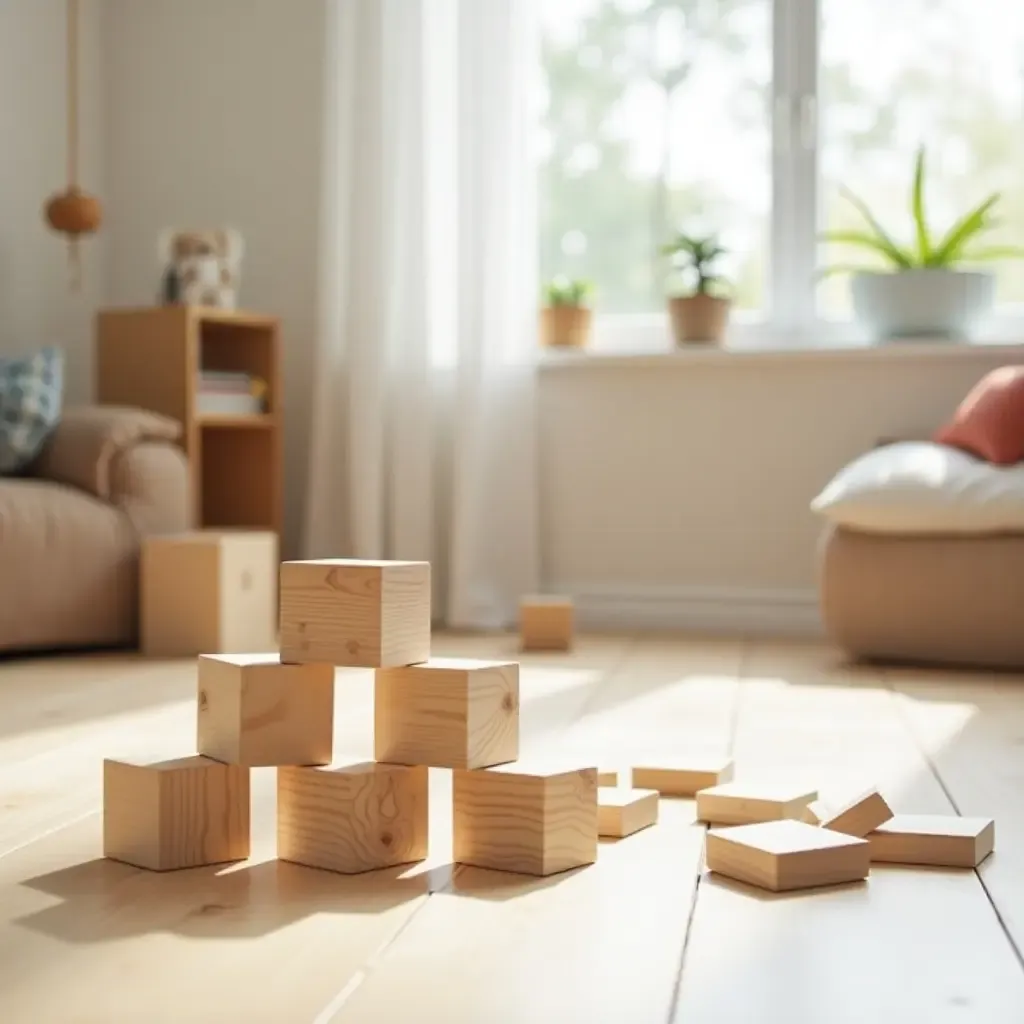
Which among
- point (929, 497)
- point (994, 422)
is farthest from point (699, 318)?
point (929, 497)

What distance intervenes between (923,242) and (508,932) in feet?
9.51

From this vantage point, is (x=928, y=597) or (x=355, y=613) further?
(x=928, y=597)

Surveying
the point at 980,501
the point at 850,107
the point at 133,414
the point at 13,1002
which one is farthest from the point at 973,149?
the point at 13,1002

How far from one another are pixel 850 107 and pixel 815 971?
10.8ft

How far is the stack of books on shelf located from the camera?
12.8 ft

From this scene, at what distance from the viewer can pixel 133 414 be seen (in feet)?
11.6

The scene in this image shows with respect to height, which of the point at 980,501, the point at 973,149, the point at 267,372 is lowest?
the point at 980,501

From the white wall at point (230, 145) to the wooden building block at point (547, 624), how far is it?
1138mm

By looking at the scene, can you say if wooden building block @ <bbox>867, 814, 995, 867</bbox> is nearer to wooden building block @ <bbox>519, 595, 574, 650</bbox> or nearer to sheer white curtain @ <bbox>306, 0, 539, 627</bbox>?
wooden building block @ <bbox>519, 595, 574, 650</bbox>

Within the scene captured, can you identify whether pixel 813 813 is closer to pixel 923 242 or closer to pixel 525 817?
pixel 525 817

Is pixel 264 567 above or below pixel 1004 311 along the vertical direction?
below

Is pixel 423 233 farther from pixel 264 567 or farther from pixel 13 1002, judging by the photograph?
pixel 13 1002

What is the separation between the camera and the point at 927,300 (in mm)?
3758

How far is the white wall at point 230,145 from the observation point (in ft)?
14.5
